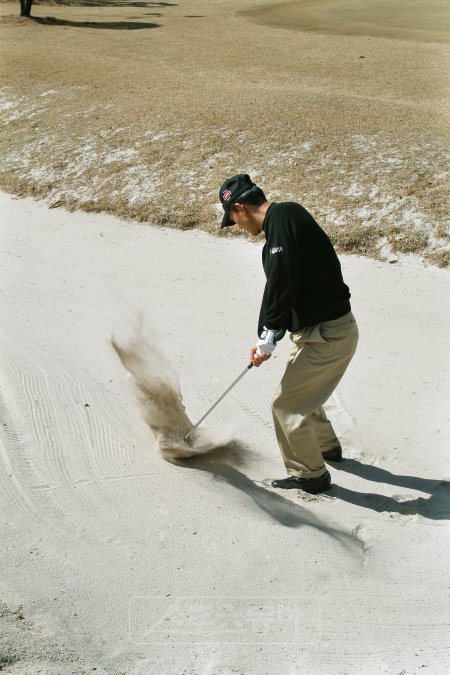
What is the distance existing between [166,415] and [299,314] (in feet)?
5.48

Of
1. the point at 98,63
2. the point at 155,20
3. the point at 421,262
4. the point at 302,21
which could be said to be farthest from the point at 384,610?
the point at 155,20

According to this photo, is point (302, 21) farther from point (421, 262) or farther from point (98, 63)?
point (421, 262)

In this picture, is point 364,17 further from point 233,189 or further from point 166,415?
point 233,189

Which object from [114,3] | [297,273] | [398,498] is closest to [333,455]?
[398,498]

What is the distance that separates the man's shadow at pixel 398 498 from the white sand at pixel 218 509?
0.02 m

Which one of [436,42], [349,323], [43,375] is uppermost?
[436,42]

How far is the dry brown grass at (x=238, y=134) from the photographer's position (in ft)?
35.6

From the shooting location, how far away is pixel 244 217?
5.22 meters

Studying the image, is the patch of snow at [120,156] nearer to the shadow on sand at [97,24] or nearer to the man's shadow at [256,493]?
the man's shadow at [256,493]

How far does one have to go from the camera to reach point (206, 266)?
1020 centimetres

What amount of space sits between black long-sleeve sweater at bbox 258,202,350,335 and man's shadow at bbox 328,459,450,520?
138 centimetres

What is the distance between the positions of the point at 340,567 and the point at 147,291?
545 cm

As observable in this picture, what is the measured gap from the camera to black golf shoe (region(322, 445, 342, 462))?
6.19 m

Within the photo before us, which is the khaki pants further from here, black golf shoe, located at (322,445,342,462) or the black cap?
the black cap
